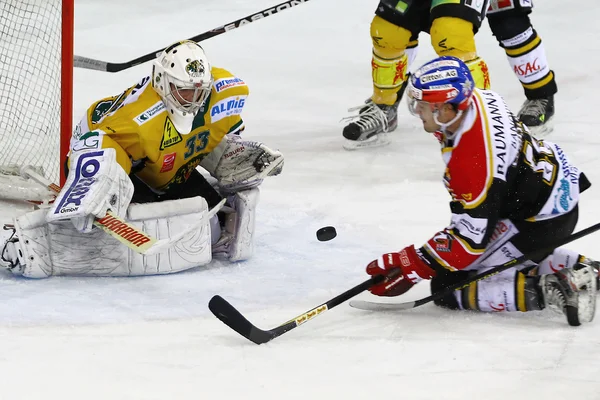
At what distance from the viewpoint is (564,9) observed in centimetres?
716

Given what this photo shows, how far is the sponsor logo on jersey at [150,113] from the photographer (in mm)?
3172

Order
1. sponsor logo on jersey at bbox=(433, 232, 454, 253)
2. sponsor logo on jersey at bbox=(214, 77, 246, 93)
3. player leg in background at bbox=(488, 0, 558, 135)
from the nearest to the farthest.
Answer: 1. sponsor logo on jersey at bbox=(433, 232, 454, 253)
2. sponsor logo on jersey at bbox=(214, 77, 246, 93)
3. player leg in background at bbox=(488, 0, 558, 135)

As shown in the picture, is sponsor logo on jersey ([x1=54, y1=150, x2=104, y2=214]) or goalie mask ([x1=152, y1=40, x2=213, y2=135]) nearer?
sponsor logo on jersey ([x1=54, y1=150, x2=104, y2=214])

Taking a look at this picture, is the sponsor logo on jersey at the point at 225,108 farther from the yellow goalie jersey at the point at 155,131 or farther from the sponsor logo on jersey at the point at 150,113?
the sponsor logo on jersey at the point at 150,113

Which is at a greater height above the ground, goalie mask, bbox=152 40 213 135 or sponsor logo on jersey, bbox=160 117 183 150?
goalie mask, bbox=152 40 213 135

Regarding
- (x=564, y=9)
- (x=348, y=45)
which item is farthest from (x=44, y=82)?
(x=564, y=9)

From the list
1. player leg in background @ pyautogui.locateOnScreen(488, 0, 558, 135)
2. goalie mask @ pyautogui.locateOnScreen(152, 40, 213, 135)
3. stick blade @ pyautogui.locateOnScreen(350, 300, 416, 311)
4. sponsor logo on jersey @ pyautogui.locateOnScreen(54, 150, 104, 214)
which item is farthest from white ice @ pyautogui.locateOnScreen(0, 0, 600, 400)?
goalie mask @ pyautogui.locateOnScreen(152, 40, 213, 135)

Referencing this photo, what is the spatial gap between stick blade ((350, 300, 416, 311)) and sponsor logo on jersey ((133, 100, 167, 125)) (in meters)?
0.82

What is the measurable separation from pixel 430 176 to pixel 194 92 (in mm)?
1545

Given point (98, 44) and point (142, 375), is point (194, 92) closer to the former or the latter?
point (142, 375)

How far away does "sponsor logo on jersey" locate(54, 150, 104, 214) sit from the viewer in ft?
Answer: 9.83

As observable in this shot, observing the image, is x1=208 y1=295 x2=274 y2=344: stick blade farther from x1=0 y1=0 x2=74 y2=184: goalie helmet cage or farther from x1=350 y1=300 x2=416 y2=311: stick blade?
x1=0 y1=0 x2=74 y2=184: goalie helmet cage

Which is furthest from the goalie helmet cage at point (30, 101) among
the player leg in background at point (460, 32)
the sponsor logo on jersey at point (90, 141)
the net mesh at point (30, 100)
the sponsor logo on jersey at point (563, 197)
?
the sponsor logo on jersey at point (563, 197)

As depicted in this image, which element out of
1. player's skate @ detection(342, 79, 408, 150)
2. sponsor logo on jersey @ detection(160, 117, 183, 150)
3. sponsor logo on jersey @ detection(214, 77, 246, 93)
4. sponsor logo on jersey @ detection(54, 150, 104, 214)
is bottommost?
player's skate @ detection(342, 79, 408, 150)
